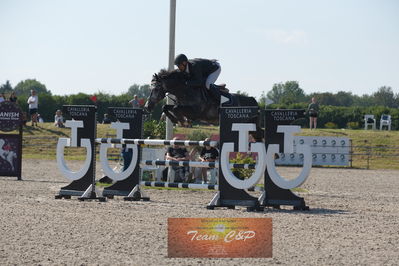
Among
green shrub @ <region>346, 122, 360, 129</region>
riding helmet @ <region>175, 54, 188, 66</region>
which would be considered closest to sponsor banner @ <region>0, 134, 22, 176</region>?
riding helmet @ <region>175, 54, 188, 66</region>

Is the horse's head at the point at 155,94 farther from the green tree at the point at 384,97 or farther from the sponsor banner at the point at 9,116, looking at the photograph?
the green tree at the point at 384,97

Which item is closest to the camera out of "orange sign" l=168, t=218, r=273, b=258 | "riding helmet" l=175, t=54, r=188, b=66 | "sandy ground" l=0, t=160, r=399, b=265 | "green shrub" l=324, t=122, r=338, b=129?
"orange sign" l=168, t=218, r=273, b=258

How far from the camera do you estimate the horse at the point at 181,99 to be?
10.2 meters

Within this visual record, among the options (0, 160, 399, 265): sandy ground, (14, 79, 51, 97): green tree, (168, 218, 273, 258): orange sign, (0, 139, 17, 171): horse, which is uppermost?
(14, 79, 51, 97): green tree

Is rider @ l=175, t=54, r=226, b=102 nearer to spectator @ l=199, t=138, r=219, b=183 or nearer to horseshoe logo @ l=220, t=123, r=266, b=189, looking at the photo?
horseshoe logo @ l=220, t=123, r=266, b=189

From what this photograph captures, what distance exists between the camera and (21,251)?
561cm

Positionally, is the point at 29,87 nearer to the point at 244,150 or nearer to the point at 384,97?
the point at 384,97

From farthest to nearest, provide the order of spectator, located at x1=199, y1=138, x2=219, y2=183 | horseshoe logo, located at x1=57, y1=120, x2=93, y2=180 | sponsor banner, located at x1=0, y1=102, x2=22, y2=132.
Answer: sponsor banner, located at x1=0, y1=102, x2=22, y2=132
spectator, located at x1=199, y1=138, x2=219, y2=183
horseshoe logo, located at x1=57, y1=120, x2=93, y2=180

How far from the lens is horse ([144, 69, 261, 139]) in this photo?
33.4 feet

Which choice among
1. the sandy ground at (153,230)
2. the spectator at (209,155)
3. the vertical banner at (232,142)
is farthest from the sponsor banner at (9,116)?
the vertical banner at (232,142)

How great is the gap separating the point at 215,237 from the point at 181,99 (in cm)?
530

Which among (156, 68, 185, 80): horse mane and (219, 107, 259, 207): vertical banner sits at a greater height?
(156, 68, 185, 80): horse mane

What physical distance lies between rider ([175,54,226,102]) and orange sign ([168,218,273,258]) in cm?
517

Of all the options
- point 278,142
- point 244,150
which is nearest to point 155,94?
point 244,150
